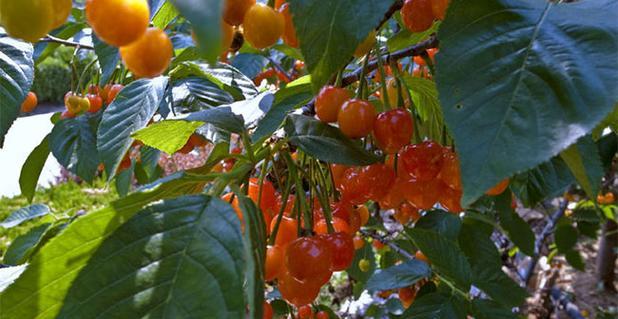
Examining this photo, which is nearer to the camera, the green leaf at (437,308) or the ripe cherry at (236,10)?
the ripe cherry at (236,10)

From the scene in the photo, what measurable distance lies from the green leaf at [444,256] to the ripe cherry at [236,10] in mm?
836

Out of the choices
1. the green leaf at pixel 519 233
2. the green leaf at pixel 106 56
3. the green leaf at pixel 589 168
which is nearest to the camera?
the green leaf at pixel 589 168

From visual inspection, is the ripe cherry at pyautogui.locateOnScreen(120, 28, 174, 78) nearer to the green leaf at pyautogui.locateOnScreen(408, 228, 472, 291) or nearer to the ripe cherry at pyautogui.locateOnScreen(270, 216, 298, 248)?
the ripe cherry at pyautogui.locateOnScreen(270, 216, 298, 248)

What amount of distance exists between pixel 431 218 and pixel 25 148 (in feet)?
26.4

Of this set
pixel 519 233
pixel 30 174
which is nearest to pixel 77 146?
pixel 30 174

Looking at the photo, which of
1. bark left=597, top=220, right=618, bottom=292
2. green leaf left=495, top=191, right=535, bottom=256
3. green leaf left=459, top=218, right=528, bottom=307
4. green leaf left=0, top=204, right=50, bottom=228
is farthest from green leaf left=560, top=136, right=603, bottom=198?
bark left=597, top=220, right=618, bottom=292

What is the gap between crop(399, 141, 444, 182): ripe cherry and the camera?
32.0 inches

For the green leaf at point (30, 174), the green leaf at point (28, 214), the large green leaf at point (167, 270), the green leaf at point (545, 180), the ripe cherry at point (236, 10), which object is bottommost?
the green leaf at point (28, 214)

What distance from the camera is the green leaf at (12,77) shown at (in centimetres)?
84

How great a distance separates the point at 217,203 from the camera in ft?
1.92

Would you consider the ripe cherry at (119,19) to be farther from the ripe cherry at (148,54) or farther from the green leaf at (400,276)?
the green leaf at (400,276)

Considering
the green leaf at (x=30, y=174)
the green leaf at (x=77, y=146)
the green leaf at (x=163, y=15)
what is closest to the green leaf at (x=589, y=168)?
the green leaf at (x=163, y=15)

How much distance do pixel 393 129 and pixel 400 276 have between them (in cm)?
79

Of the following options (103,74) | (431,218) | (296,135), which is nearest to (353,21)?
(296,135)
